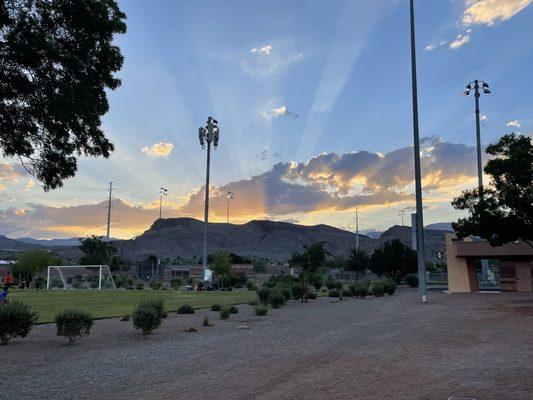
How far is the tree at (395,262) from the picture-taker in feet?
198

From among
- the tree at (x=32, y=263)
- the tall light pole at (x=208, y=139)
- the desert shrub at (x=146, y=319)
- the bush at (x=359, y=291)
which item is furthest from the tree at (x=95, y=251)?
the desert shrub at (x=146, y=319)

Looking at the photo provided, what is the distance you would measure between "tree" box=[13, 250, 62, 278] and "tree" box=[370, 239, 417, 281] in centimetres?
4740

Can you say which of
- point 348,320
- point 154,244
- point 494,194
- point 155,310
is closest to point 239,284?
point 494,194

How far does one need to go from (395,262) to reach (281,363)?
171 feet

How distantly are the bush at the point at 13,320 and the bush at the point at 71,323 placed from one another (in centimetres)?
79

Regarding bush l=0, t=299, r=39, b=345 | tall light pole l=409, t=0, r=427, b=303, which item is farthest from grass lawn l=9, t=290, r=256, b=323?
tall light pole l=409, t=0, r=427, b=303

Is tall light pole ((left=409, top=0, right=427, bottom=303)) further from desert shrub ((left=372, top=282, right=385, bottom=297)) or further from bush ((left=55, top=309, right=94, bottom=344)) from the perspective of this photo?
bush ((left=55, top=309, right=94, bottom=344))

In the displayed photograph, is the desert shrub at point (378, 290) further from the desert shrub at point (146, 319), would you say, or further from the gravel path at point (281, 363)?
the desert shrub at point (146, 319)

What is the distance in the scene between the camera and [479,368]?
9.84 meters

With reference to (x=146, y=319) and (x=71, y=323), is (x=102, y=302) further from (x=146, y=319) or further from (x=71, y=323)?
(x=71, y=323)

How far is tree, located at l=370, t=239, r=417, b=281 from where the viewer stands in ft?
198

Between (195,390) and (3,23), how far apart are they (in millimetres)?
9062

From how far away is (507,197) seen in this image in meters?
26.3

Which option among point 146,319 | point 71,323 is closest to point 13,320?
point 71,323
